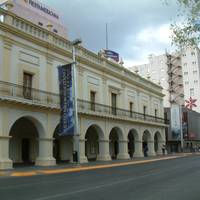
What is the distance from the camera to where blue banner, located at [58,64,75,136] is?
24.2 m

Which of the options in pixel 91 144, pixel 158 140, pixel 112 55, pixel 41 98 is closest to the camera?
pixel 41 98

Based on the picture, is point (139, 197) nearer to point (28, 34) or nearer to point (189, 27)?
point (189, 27)

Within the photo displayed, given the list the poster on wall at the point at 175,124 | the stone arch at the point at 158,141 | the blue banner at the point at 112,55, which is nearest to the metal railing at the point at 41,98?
the blue banner at the point at 112,55

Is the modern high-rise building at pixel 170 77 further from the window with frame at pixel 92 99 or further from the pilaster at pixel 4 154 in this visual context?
the pilaster at pixel 4 154

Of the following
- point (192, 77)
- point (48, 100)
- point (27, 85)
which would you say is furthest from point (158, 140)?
point (192, 77)

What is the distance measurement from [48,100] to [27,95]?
7.06 ft

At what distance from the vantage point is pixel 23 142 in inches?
1073

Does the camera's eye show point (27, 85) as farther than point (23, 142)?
No

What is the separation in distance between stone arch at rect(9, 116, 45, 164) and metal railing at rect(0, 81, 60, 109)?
209cm

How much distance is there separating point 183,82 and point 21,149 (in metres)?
60.9

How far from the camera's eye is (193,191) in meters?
10.8

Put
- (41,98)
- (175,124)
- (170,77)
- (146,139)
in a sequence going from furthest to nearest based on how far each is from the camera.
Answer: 1. (170,77)
2. (175,124)
3. (146,139)
4. (41,98)

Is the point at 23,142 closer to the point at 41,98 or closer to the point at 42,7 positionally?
the point at 41,98

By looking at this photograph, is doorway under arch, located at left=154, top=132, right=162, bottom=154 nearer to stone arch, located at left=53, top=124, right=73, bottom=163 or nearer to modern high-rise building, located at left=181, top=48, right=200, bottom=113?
stone arch, located at left=53, top=124, right=73, bottom=163
